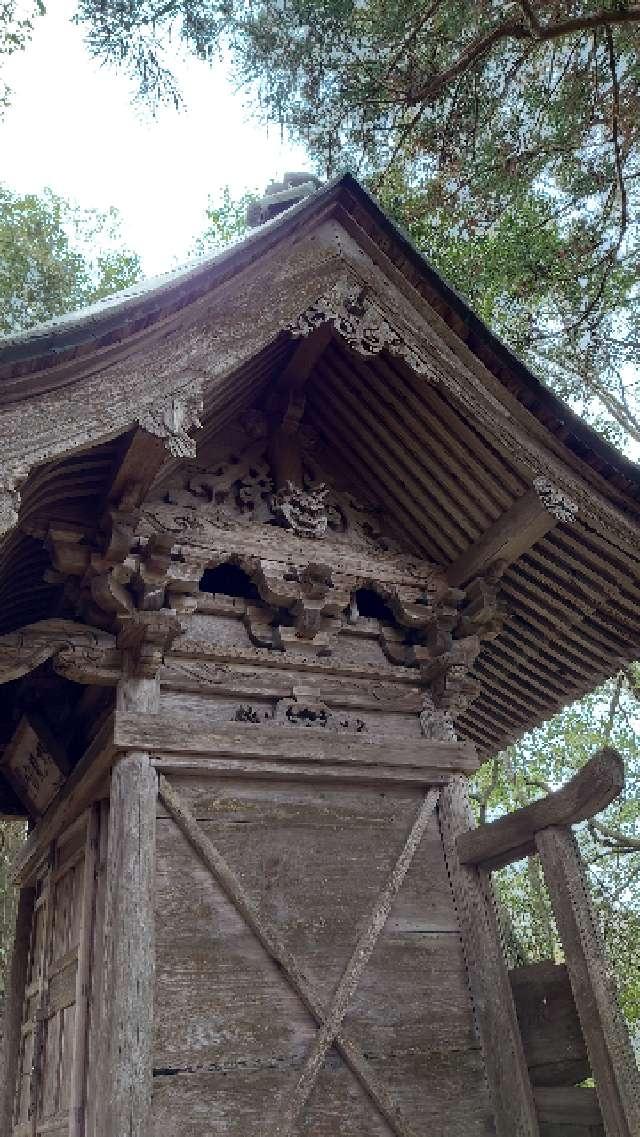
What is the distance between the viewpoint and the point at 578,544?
16.0ft

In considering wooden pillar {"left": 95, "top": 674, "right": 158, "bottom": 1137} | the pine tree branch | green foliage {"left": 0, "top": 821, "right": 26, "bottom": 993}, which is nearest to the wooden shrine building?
wooden pillar {"left": 95, "top": 674, "right": 158, "bottom": 1137}

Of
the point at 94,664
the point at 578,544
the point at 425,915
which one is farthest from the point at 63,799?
the point at 578,544

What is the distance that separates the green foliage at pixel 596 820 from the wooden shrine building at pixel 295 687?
9032 millimetres

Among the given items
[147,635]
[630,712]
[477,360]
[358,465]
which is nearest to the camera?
[147,635]

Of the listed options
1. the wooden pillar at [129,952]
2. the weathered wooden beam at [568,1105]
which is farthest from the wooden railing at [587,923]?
the wooden pillar at [129,952]

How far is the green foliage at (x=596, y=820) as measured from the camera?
1298 cm

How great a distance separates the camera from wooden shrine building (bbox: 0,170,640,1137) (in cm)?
357

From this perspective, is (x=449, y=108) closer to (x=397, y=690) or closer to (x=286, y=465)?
(x=286, y=465)

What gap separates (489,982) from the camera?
414 cm

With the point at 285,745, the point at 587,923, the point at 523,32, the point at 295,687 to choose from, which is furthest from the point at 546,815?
Answer: the point at 523,32

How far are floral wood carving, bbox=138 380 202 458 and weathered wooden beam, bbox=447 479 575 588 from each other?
2.00 meters

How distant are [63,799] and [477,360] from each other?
12.2 ft

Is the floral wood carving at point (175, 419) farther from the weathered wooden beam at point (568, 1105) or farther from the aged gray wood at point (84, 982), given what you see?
the weathered wooden beam at point (568, 1105)

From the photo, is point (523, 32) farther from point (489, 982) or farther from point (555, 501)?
point (489, 982)
